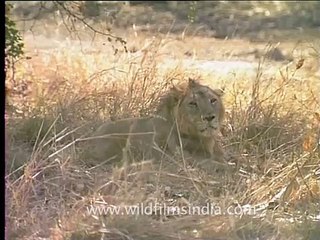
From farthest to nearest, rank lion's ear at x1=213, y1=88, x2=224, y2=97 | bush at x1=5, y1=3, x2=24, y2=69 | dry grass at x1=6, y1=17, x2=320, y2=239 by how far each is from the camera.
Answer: bush at x1=5, y1=3, x2=24, y2=69, lion's ear at x1=213, y1=88, x2=224, y2=97, dry grass at x1=6, y1=17, x2=320, y2=239

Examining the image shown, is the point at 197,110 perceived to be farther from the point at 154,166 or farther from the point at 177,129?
the point at 154,166

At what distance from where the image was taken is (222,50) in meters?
5.60

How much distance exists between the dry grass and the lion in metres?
0.08

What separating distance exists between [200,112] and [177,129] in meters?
0.11

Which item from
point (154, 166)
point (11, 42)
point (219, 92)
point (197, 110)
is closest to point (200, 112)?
point (197, 110)

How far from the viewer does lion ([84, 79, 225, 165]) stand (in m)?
3.10

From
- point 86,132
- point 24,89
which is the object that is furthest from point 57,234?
point 24,89

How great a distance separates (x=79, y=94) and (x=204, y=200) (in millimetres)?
1194

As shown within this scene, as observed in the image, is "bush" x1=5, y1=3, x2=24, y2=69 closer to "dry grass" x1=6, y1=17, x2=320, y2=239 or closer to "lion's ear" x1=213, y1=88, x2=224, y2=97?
"dry grass" x1=6, y1=17, x2=320, y2=239

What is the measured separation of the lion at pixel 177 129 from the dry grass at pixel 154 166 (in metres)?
0.08

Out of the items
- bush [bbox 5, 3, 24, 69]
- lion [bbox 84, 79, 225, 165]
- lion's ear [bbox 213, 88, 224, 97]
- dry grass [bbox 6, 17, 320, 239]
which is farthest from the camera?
bush [bbox 5, 3, 24, 69]

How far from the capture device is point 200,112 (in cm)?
317

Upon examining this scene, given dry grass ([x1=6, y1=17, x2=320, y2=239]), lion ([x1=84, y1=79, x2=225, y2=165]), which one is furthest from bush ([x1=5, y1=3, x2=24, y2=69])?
lion ([x1=84, y1=79, x2=225, y2=165])

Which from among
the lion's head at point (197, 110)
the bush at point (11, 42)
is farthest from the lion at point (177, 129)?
the bush at point (11, 42)
